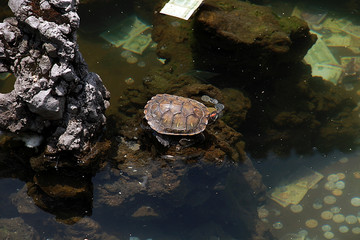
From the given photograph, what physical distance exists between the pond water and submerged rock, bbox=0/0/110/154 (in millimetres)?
519

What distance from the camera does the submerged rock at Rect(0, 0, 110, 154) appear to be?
3.23m

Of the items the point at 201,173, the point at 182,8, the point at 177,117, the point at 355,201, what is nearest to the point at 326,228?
the point at 355,201

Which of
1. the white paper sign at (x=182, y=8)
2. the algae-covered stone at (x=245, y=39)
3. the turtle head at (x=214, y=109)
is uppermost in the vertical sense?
the white paper sign at (x=182, y=8)

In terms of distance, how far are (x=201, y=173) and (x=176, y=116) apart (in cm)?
89

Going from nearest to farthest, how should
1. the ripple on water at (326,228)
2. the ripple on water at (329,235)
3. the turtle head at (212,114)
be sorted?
the turtle head at (212,114)
the ripple on water at (329,235)
the ripple on water at (326,228)

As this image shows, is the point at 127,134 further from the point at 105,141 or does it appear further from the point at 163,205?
the point at 163,205

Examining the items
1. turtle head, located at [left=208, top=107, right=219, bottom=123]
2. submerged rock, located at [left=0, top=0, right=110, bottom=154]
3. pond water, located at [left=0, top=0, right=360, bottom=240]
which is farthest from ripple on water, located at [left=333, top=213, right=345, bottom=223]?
submerged rock, located at [left=0, top=0, right=110, bottom=154]

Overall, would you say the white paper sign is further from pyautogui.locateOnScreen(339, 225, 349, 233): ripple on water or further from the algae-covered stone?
pyautogui.locateOnScreen(339, 225, 349, 233): ripple on water

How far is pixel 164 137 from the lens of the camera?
4188 mm

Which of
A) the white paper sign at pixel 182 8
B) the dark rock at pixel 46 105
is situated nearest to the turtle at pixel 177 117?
the dark rock at pixel 46 105

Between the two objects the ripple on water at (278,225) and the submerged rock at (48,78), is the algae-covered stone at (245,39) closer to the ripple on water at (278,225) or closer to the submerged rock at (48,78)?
the submerged rock at (48,78)

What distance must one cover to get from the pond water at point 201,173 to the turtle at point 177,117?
0.29m

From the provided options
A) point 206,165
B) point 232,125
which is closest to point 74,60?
point 206,165

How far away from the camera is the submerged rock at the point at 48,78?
3227 mm
